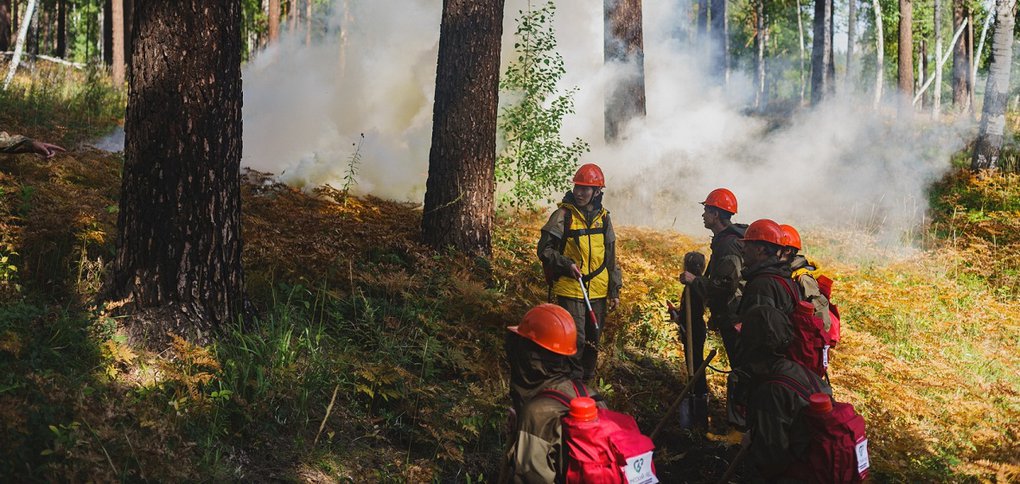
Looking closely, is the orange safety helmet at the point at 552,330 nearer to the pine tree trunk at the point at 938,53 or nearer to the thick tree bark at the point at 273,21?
the thick tree bark at the point at 273,21

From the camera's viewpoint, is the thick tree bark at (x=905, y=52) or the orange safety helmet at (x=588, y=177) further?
the thick tree bark at (x=905, y=52)

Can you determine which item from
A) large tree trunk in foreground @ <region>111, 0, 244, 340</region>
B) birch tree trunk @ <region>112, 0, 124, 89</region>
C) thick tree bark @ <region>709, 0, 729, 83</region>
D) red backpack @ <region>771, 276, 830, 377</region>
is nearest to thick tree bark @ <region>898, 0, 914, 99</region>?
thick tree bark @ <region>709, 0, 729, 83</region>

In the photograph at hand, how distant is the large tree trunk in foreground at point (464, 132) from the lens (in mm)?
7434

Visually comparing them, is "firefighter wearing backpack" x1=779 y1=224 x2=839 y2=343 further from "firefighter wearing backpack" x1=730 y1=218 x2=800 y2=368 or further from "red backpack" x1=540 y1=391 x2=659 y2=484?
"red backpack" x1=540 y1=391 x2=659 y2=484

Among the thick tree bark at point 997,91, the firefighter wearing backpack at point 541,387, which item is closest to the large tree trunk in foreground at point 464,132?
the firefighter wearing backpack at point 541,387

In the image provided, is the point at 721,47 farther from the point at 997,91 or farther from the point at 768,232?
the point at 768,232

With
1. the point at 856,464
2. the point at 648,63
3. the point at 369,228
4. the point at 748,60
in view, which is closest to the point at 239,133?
the point at 369,228

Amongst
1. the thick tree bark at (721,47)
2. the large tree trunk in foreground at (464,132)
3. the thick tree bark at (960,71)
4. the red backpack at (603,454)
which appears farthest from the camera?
the thick tree bark at (721,47)

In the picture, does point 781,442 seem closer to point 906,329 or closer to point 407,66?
point 906,329

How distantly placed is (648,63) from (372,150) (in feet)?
52.9

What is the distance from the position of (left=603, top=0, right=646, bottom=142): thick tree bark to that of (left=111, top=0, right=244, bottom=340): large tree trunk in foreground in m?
8.65

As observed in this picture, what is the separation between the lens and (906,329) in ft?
29.2

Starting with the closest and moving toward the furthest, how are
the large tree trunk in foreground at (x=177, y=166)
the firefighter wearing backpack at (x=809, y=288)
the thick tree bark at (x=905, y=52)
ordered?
the large tree trunk in foreground at (x=177, y=166) < the firefighter wearing backpack at (x=809, y=288) < the thick tree bark at (x=905, y=52)

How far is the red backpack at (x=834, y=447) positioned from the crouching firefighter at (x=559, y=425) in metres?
1.00
